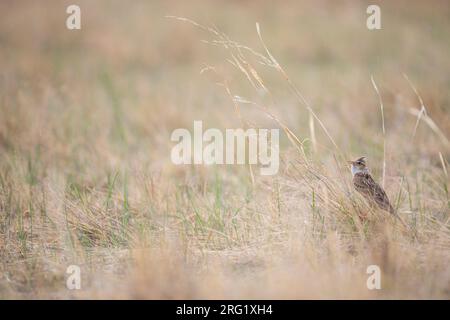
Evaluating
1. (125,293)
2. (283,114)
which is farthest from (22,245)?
Result: (283,114)

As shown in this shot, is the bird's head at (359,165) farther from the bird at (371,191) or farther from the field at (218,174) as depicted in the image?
the field at (218,174)

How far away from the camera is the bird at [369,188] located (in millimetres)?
2824

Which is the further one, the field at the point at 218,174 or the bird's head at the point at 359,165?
the bird's head at the point at 359,165

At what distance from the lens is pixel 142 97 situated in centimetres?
623

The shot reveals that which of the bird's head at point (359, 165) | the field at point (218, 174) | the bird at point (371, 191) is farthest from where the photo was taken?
the bird's head at point (359, 165)

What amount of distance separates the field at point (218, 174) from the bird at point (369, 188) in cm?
6

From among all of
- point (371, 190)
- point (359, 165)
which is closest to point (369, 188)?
point (371, 190)

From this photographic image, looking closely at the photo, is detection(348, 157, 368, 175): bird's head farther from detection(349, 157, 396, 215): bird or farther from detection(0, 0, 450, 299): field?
detection(0, 0, 450, 299): field

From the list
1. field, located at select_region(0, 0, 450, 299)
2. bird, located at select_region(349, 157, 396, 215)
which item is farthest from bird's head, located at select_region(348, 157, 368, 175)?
field, located at select_region(0, 0, 450, 299)

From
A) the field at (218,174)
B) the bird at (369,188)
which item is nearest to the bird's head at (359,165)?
the bird at (369,188)

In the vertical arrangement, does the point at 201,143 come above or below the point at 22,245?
above

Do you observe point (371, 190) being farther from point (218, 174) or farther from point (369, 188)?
point (218, 174)

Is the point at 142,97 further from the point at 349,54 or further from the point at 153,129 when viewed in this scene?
the point at 349,54

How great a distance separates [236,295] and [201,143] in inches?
99.1
